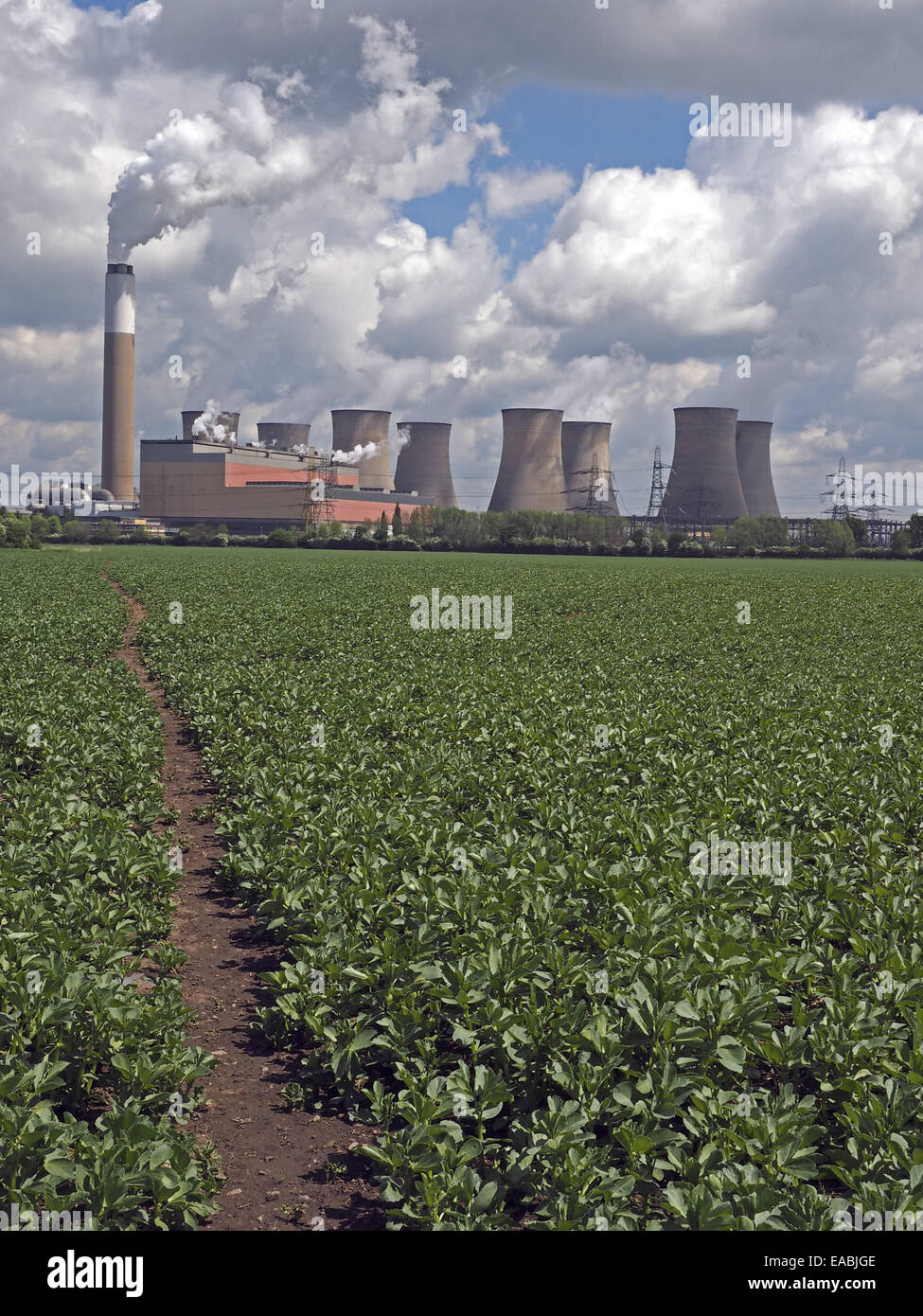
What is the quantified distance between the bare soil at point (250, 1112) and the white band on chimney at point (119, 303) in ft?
319

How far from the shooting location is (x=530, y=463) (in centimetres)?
9731

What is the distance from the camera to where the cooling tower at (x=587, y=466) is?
107500 mm

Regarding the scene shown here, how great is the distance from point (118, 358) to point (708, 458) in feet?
173

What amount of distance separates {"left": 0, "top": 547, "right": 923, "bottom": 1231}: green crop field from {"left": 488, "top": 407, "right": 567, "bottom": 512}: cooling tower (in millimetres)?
80857

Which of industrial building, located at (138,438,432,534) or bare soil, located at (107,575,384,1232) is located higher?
industrial building, located at (138,438,432,534)

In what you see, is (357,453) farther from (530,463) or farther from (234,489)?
(530,463)

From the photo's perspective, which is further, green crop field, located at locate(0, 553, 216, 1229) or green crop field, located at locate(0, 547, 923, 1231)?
green crop field, located at locate(0, 547, 923, 1231)

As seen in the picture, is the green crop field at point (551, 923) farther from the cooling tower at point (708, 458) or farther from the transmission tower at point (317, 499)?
the transmission tower at point (317, 499)

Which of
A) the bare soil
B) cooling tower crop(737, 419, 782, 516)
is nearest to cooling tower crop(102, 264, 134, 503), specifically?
cooling tower crop(737, 419, 782, 516)

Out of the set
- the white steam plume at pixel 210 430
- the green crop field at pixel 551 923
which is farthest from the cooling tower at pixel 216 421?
the green crop field at pixel 551 923

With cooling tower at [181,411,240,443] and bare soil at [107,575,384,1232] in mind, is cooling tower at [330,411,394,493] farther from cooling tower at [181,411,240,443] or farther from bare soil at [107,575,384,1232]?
bare soil at [107,575,384,1232]

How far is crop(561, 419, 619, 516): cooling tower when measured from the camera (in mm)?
107500
